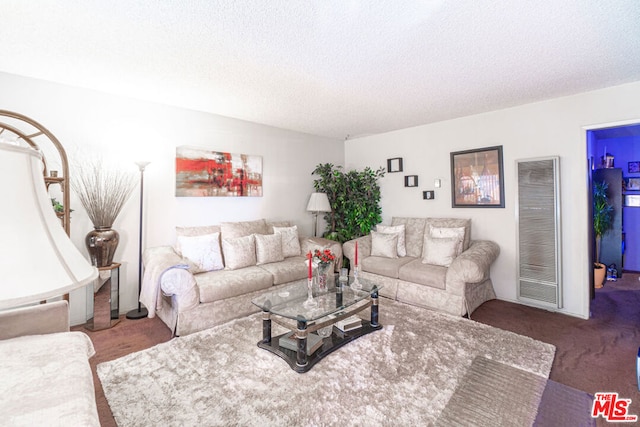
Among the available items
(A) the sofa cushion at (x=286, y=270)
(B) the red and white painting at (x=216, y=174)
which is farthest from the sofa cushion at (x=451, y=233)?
(B) the red and white painting at (x=216, y=174)

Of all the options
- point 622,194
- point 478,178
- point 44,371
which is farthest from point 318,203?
point 622,194

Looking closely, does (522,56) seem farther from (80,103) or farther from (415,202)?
(80,103)

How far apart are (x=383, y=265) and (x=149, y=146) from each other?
3233 mm

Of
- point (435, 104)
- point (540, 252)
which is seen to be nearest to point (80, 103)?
point (435, 104)

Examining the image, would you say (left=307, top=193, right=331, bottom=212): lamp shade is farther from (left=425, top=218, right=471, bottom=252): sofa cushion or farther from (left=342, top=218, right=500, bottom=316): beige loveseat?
(left=425, top=218, right=471, bottom=252): sofa cushion

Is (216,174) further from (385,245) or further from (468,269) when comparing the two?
(468,269)

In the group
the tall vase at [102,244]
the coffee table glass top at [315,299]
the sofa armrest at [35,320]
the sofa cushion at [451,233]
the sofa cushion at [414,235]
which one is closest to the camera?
the sofa armrest at [35,320]

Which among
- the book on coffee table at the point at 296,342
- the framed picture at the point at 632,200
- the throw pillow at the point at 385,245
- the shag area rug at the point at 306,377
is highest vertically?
the framed picture at the point at 632,200

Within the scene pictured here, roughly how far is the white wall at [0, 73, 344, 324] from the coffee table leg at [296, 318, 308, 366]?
2.35 m

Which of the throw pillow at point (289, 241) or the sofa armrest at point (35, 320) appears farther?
the throw pillow at point (289, 241)

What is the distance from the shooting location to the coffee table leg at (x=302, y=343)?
2.12m

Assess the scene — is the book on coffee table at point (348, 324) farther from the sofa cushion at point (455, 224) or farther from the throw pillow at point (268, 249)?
the sofa cushion at point (455, 224)

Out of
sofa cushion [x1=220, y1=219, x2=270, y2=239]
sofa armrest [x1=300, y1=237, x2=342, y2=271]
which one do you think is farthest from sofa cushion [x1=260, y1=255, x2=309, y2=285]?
sofa cushion [x1=220, y1=219, x2=270, y2=239]

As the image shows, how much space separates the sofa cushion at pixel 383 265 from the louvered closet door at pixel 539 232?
4.45 ft
